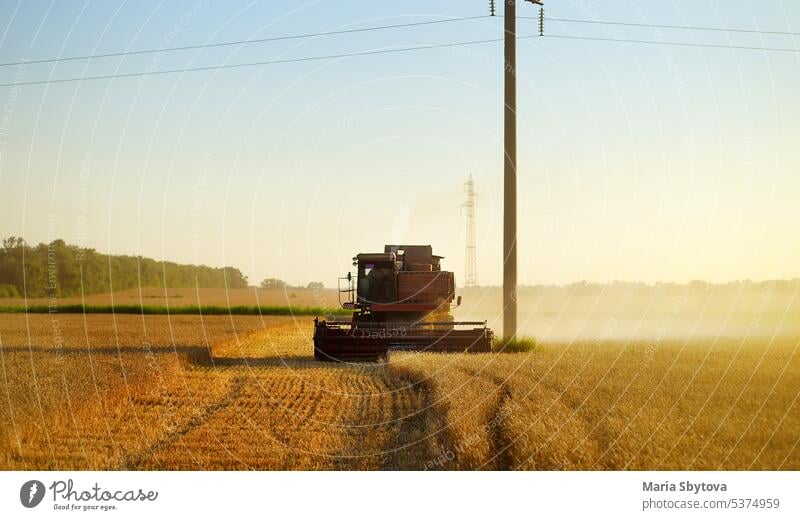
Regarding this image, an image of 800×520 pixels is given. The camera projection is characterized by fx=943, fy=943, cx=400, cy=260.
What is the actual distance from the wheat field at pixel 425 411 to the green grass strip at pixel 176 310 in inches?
1664

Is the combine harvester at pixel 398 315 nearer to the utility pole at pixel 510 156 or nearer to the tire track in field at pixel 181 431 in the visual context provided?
the utility pole at pixel 510 156

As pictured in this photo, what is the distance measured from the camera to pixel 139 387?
21734 mm

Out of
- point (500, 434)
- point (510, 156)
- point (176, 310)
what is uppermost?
point (510, 156)

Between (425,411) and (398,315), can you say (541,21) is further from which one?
(425,411)

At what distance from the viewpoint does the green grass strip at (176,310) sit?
69312 millimetres

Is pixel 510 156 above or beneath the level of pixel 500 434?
above

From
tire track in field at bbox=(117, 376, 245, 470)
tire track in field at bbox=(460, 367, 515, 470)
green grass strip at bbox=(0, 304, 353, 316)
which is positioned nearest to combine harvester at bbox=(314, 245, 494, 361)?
tire track in field at bbox=(117, 376, 245, 470)

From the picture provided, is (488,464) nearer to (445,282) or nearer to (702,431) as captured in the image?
(702,431)

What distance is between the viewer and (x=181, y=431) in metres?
16.3

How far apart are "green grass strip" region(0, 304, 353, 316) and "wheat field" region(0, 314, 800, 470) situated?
42272 millimetres

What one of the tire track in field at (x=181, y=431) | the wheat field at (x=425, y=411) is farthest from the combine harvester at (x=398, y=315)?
the tire track in field at (x=181, y=431)

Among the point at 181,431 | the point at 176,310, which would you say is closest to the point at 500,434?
the point at 181,431

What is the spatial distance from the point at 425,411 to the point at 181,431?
15.2 ft
